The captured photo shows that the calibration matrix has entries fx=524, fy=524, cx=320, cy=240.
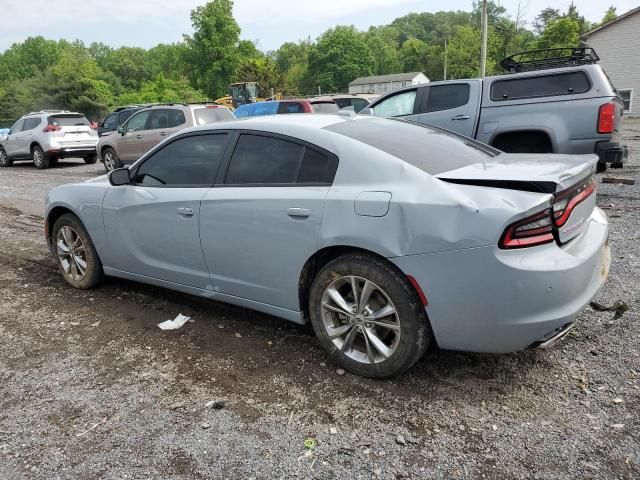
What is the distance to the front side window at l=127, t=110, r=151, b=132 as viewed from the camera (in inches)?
539

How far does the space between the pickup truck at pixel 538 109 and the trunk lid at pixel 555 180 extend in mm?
4424

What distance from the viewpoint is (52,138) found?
16.4 metres

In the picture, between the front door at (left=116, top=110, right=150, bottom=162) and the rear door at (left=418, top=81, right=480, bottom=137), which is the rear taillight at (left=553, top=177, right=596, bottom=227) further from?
the front door at (left=116, top=110, right=150, bottom=162)

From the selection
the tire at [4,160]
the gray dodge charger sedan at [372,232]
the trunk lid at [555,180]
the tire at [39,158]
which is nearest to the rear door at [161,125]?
the tire at [39,158]

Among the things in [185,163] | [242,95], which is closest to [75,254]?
[185,163]

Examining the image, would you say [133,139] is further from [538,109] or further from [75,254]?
[538,109]

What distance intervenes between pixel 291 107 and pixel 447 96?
324 inches

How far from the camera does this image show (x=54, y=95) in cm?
5828

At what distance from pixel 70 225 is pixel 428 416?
3690mm

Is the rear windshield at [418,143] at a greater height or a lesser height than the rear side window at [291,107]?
greater

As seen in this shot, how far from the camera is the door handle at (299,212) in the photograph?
3160 millimetres

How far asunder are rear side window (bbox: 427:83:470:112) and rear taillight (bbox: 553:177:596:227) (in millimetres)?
5745

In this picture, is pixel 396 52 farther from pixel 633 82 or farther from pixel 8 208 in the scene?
pixel 8 208

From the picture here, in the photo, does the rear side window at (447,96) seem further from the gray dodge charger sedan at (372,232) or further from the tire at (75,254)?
the tire at (75,254)
